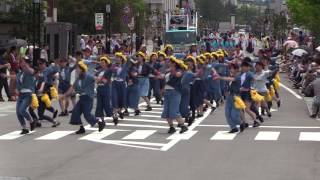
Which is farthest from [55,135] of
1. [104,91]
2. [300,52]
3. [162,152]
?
[300,52]

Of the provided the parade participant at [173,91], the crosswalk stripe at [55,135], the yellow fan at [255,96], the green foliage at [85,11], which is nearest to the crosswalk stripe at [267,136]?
the yellow fan at [255,96]

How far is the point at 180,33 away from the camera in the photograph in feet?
171

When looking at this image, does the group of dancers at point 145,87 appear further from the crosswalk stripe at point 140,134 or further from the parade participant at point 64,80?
the crosswalk stripe at point 140,134

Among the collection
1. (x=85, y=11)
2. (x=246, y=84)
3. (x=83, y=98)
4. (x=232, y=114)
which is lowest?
(x=232, y=114)

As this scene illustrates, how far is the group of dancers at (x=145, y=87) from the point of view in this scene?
704 inches

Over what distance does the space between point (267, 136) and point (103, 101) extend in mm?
4262

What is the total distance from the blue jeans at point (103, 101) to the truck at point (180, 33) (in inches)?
1124

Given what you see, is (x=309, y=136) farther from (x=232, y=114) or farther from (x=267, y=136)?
(x=232, y=114)

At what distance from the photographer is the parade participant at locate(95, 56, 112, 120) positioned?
18938 mm

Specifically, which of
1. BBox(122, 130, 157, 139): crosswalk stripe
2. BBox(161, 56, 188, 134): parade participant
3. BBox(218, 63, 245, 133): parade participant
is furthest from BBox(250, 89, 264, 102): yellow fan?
BBox(122, 130, 157, 139): crosswalk stripe

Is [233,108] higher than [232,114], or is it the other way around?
[233,108]

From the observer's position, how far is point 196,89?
2139 centimetres

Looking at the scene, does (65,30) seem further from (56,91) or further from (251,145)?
(251,145)

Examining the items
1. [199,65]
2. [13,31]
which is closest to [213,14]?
[13,31]
